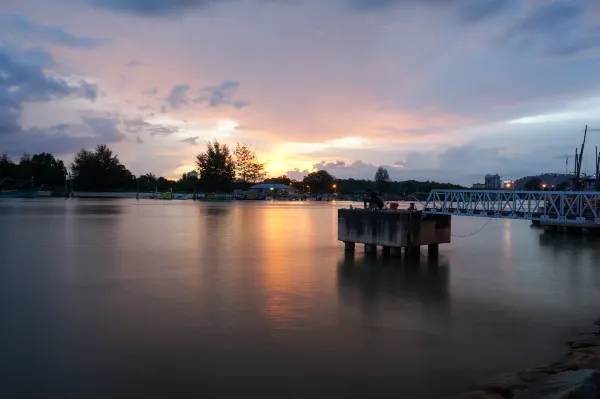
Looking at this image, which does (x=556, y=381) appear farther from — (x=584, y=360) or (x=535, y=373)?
(x=584, y=360)

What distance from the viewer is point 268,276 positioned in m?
21.4

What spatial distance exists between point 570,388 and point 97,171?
162184 mm

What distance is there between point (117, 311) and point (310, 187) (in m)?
170

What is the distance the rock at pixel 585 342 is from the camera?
39.4ft

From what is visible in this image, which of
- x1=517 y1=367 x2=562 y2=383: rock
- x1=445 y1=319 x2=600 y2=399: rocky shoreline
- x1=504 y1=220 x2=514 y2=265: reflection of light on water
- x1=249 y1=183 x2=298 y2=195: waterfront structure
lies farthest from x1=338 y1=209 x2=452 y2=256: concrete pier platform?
x1=249 y1=183 x2=298 y2=195: waterfront structure

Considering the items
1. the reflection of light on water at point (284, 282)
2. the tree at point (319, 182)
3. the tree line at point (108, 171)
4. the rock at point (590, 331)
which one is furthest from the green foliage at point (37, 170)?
the rock at point (590, 331)

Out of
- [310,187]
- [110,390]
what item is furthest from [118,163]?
[110,390]

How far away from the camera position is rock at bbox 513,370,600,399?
7.53m

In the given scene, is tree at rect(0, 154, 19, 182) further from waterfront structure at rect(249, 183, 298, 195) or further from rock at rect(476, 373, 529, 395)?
rock at rect(476, 373, 529, 395)

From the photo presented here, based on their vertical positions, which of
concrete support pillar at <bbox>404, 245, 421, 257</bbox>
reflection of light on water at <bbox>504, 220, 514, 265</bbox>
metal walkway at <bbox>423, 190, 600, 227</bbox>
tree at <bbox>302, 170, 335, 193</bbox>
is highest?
tree at <bbox>302, 170, 335, 193</bbox>

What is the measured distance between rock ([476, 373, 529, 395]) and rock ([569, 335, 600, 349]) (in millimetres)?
2955

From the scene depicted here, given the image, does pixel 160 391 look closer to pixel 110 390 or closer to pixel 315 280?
pixel 110 390

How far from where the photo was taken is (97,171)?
504 feet

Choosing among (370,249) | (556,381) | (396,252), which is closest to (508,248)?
(396,252)
